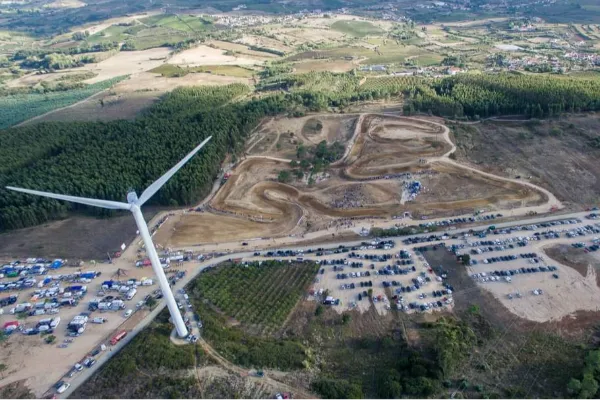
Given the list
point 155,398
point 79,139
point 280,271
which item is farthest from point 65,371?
point 79,139

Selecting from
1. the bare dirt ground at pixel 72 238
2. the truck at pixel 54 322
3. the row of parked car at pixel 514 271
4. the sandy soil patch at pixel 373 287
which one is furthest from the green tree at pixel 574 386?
the bare dirt ground at pixel 72 238

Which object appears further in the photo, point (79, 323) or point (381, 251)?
point (381, 251)

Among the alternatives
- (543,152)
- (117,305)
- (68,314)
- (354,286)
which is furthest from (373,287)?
(543,152)

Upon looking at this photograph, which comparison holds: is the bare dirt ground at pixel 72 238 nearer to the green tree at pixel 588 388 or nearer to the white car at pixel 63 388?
the white car at pixel 63 388

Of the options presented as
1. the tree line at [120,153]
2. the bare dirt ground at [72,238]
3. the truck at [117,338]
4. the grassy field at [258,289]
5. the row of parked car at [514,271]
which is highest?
the tree line at [120,153]

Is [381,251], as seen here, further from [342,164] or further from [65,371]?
[65,371]

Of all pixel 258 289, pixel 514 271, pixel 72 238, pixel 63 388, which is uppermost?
pixel 72 238

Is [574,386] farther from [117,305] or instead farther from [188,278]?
[117,305]
